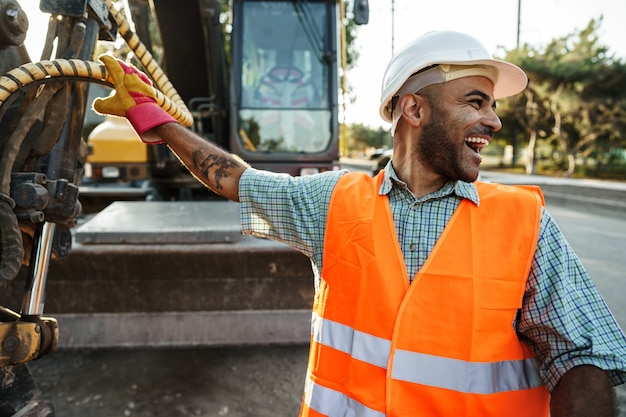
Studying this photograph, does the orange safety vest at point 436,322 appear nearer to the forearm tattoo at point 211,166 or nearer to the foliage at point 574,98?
the forearm tattoo at point 211,166

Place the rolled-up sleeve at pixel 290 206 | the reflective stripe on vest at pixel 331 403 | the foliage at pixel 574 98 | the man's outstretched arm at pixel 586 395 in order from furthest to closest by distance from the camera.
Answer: the foliage at pixel 574 98 < the rolled-up sleeve at pixel 290 206 < the reflective stripe on vest at pixel 331 403 < the man's outstretched arm at pixel 586 395

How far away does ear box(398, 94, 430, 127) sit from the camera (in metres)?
1.49

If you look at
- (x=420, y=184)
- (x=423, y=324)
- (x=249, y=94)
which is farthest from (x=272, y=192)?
(x=249, y=94)

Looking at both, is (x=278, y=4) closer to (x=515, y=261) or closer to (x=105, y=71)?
(x=105, y=71)

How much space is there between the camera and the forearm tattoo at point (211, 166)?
5.24ft

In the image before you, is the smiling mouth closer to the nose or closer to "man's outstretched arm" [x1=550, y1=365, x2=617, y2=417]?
the nose

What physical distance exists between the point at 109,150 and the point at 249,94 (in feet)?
5.60

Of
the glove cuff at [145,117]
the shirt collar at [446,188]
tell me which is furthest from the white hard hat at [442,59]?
the glove cuff at [145,117]

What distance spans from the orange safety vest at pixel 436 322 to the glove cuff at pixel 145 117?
628 millimetres

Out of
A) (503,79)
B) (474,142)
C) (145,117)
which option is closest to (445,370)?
(474,142)

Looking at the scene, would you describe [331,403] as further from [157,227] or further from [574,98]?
[574,98]

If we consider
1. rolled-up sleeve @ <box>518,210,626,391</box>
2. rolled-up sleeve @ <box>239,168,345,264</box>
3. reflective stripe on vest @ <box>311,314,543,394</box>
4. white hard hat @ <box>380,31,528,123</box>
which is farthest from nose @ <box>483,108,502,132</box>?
reflective stripe on vest @ <box>311,314,543,394</box>

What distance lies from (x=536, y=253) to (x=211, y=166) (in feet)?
3.19

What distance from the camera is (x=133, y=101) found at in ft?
5.02
